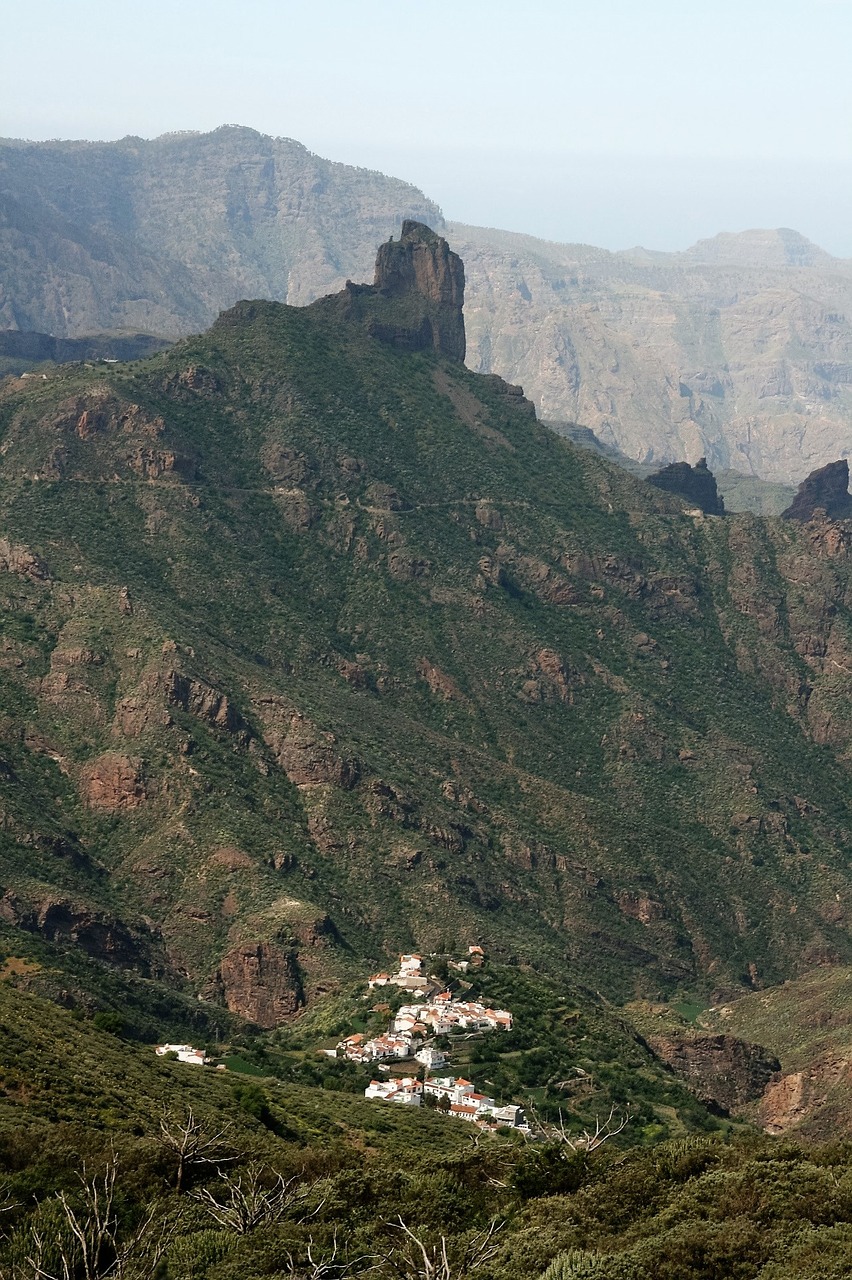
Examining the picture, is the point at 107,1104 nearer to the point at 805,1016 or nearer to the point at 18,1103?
the point at 18,1103

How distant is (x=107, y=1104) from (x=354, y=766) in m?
91.8

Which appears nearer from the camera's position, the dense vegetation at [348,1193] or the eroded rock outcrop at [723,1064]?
the dense vegetation at [348,1193]

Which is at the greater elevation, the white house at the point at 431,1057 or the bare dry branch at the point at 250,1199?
the bare dry branch at the point at 250,1199

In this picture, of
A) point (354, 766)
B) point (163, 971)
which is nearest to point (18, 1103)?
point (163, 971)

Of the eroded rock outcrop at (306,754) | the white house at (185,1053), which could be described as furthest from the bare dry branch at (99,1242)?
the eroded rock outcrop at (306,754)

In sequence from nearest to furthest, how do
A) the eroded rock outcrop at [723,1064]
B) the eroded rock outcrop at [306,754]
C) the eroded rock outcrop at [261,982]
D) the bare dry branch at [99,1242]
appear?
the bare dry branch at [99,1242] < the eroded rock outcrop at [723,1064] < the eroded rock outcrop at [261,982] < the eroded rock outcrop at [306,754]

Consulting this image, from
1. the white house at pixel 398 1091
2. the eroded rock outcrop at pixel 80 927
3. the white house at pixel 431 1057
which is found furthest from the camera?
the eroded rock outcrop at pixel 80 927

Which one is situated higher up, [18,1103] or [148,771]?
[18,1103]

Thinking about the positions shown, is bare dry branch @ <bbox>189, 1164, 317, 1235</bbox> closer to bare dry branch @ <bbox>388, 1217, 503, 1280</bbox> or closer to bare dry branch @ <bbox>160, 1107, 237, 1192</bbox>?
bare dry branch @ <bbox>160, 1107, 237, 1192</bbox>

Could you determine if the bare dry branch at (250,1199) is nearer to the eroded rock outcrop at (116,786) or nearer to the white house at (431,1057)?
the white house at (431,1057)

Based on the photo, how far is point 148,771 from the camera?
17688 centimetres

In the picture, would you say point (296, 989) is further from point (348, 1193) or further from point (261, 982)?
point (348, 1193)

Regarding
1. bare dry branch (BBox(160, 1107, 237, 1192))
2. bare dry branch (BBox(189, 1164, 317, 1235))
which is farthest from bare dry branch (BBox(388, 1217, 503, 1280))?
bare dry branch (BBox(160, 1107, 237, 1192))

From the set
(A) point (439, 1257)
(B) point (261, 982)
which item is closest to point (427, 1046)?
(B) point (261, 982)
